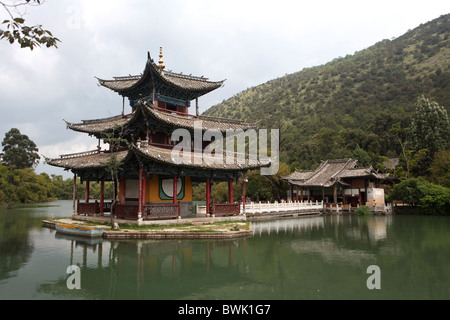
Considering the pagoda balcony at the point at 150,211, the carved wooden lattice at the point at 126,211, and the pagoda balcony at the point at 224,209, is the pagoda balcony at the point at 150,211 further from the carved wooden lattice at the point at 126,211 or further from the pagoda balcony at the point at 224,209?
the pagoda balcony at the point at 224,209

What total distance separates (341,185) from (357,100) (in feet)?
184

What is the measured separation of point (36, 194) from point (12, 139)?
47.6ft

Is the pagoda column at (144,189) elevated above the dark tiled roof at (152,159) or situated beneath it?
situated beneath

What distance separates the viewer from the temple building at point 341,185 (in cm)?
3747

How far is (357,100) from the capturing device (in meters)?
86.3

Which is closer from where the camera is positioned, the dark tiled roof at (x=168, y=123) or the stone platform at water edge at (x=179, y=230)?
the stone platform at water edge at (x=179, y=230)

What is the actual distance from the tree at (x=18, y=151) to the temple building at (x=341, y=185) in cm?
5497

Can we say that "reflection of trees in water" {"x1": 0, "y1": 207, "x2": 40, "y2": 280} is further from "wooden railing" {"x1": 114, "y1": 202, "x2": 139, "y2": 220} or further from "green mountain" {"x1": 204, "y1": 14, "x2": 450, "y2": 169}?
"green mountain" {"x1": 204, "y1": 14, "x2": 450, "y2": 169}

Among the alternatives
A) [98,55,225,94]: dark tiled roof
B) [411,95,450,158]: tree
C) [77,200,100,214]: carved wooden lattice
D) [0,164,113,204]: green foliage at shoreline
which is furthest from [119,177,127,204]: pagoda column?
[0,164,113,204]: green foliage at shoreline

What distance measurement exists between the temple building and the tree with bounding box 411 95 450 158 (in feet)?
34.0

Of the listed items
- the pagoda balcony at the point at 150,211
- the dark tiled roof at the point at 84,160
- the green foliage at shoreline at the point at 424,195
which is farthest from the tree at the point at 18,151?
the green foliage at shoreline at the point at 424,195

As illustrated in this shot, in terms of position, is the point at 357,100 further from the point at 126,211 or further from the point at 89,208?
the point at 126,211
